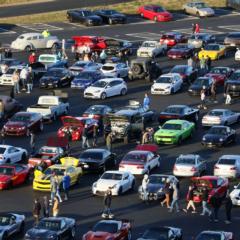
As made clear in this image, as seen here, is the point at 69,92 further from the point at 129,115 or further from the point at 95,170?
the point at 95,170

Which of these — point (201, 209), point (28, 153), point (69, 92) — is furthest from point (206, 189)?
point (69, 92)

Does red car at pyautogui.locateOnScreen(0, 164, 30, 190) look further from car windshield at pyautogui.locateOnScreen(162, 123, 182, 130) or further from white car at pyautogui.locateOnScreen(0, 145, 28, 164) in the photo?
car windshield at pyautogui.locateOnScreen(162, 123, 182, 130)

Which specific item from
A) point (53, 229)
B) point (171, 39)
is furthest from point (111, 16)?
point (53, 229)

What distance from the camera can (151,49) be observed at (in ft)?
311

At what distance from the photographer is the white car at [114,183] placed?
58.7m

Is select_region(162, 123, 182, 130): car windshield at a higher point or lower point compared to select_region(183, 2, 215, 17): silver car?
higher

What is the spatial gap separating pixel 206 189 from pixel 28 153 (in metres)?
14.3

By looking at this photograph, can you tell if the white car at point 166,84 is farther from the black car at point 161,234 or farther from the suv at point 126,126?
the black car at point 161,234

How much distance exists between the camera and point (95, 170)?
62.9 metres

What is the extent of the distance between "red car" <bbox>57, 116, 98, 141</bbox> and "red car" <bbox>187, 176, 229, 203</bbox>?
43.3 ft

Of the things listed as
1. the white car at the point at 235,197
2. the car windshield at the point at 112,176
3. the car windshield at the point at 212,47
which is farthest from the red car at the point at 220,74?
the white car at the point at 235,197

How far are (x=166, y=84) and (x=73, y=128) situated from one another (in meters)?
13.6

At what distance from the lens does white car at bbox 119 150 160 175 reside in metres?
62.3

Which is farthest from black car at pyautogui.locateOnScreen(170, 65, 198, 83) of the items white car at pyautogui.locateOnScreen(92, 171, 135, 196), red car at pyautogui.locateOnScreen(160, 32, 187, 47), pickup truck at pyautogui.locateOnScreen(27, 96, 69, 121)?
white car at pyautogui.locateOnScreen(92, 171, 135, 196)
